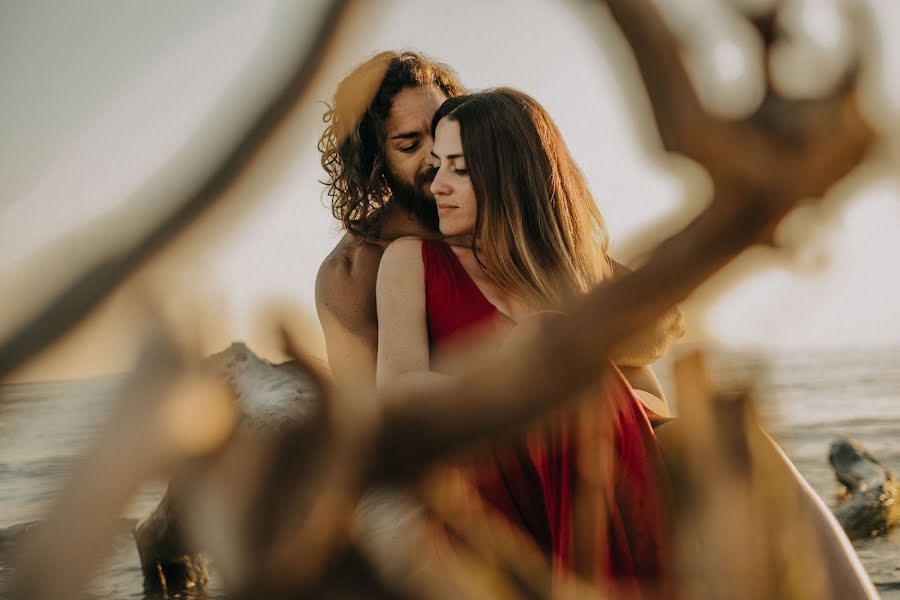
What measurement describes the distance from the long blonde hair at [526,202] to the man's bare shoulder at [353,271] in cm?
87

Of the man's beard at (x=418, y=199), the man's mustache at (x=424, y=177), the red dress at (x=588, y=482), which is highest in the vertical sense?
the man's mustache at (x=424, y=177)

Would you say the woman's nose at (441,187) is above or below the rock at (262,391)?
above

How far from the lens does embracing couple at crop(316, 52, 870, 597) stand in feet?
2.30

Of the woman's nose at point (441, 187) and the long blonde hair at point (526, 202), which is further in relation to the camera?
the woman's nose at point (441, 187)

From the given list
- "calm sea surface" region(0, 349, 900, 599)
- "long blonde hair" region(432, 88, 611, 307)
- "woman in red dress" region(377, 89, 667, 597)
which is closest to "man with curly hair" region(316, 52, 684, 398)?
"woman in red dress" region(377, 89, 667, 597)

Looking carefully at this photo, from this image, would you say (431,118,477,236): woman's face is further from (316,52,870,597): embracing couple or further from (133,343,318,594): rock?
(133,343,318,594): rock

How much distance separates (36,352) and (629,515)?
104 cm

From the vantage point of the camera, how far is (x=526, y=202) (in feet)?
7.02

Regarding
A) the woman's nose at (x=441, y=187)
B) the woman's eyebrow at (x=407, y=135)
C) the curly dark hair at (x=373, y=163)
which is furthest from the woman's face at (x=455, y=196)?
the woman's eyebrow at (x=407, y=135)

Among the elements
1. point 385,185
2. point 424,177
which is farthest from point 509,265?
point 385,185

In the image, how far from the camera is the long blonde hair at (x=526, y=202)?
6.64ft

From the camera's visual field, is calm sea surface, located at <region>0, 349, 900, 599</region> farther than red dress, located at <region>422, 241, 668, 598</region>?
No

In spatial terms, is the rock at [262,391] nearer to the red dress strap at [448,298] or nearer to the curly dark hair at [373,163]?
the red dress strap at [448,298]

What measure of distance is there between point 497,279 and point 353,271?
3.64 ft
